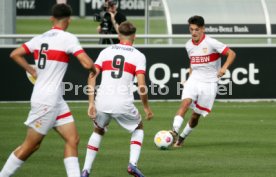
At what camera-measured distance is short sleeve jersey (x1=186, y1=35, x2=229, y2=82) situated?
1636 cm

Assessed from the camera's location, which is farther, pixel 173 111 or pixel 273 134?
pixel 173 111

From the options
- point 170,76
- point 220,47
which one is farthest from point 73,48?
point 170,76

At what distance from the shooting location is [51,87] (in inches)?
438

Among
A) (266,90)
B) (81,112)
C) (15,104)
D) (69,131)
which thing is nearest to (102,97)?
(69,131)

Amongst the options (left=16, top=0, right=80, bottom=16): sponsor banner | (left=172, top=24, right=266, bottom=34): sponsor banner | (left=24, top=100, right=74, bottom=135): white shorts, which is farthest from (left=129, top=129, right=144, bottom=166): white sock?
Answer: (left=16, top=0, right=80, bottom=16): sponsor banner

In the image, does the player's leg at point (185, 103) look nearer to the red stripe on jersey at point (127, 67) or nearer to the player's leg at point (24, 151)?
the red stripe on jersey at point (127, 67)

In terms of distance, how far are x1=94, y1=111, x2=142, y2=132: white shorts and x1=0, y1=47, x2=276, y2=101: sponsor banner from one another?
964 cm

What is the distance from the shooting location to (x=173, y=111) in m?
21.5

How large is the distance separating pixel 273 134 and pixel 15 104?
703cm

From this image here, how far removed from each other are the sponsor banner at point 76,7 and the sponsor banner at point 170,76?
29.7 m

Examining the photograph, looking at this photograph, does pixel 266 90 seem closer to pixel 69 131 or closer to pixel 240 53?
pixel 240 53

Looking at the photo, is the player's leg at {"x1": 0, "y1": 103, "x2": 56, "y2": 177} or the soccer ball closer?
the player's leg at {"x1": 0, "y1": 103, "x2": 56, "y2": 177}

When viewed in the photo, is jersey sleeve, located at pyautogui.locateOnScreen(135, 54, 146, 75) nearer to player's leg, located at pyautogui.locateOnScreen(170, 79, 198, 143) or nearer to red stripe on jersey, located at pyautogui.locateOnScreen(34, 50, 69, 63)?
red stripe on jersey, located at pyautogui.locateOnScreen(34, 50, 69, 63)

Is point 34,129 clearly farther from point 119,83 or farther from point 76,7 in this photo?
point 76,7
